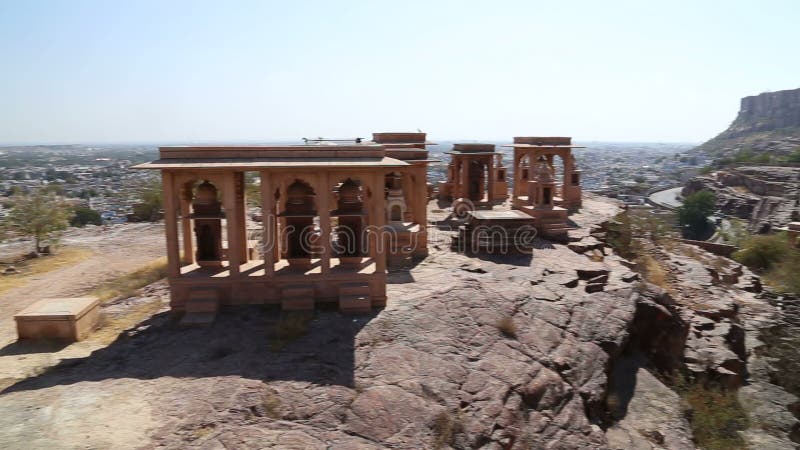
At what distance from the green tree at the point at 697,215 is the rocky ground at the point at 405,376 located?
40910mm

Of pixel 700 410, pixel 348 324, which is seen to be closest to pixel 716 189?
pixel 700 410

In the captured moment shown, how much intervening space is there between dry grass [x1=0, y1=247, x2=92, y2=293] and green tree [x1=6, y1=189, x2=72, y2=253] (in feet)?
2.16

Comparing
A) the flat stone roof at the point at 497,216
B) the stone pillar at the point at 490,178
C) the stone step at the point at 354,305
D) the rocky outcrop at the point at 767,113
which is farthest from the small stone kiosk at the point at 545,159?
the rocky outcrop at the point at 767,113

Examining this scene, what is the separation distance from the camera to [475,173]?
23078mm

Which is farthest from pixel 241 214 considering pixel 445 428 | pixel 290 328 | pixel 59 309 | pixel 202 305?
pixel 445 428

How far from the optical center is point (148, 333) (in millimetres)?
9492

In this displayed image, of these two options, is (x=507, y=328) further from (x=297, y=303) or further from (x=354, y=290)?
(x=297, y=303)

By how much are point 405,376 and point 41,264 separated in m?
12.8

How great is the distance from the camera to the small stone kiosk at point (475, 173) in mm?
22656

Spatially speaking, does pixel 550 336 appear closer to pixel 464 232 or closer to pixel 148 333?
pixel 464 232

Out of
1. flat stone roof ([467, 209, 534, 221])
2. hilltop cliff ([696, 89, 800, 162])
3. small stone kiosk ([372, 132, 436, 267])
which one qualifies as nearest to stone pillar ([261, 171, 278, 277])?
small stone kiosk ([372, 132, 436, 267])

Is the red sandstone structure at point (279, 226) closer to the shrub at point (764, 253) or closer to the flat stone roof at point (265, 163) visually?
the flat stone roof at point (265, 163)

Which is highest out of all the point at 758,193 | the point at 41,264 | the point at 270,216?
the point at 270,216

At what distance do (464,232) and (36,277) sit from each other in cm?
1211
